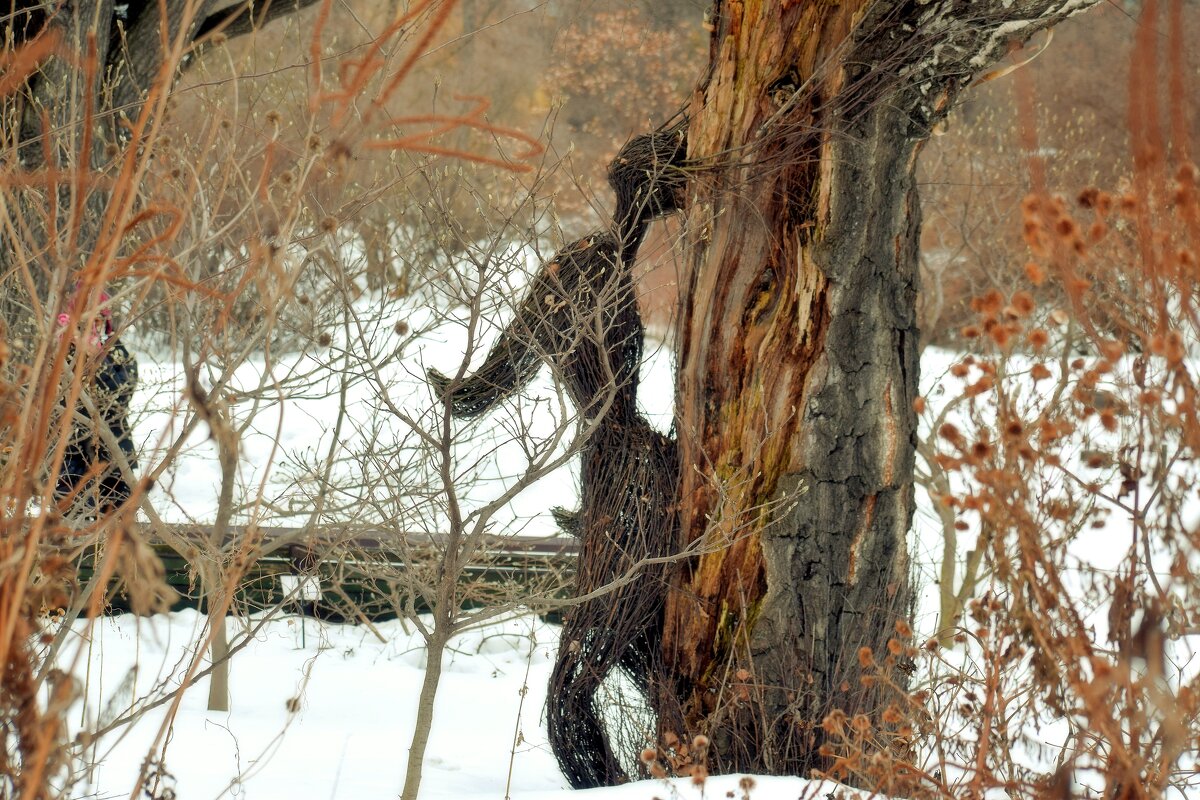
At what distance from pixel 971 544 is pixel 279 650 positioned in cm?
513

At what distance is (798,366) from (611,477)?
71 cm

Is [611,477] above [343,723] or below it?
above

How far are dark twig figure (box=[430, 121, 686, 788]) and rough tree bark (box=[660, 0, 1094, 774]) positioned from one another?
12 centimetres

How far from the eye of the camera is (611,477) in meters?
3.73

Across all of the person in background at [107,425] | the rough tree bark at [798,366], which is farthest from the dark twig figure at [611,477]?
the person in background at [107,425]

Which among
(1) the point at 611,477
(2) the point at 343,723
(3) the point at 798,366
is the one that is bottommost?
(2) the point at 343,723

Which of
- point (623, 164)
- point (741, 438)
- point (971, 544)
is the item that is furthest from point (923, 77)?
point (971, 544)

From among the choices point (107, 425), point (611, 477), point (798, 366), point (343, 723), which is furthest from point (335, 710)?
point (798, 366)

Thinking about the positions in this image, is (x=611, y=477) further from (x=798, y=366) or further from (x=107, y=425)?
(x=107, y=425)

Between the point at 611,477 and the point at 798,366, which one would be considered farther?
the point at 611,477

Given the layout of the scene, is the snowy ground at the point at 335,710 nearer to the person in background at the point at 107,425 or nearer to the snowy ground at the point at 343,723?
the snowy ground at the point at 343,723

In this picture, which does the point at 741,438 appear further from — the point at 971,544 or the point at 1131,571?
the point at 971,544

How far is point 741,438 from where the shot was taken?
3.56 m

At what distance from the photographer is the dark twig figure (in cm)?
357
